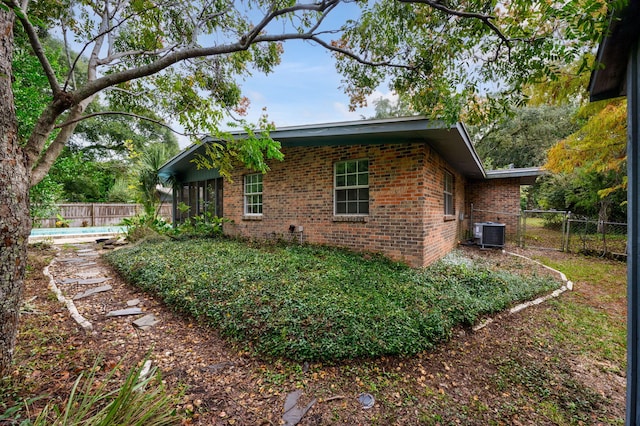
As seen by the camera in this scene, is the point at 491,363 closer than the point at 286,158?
Yes

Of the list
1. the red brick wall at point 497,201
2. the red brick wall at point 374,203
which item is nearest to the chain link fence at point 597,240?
the red brick wall at point 497,201

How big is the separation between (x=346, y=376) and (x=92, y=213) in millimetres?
19783

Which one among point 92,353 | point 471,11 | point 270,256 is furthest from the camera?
point 270,256

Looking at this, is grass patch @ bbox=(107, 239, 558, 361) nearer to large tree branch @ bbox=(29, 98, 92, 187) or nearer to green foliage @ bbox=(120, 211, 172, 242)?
large tree branch @ bbox=(29, 98, 92, 187)

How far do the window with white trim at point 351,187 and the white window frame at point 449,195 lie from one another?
2.96 m

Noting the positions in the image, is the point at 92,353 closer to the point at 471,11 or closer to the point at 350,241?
the point at 350,241

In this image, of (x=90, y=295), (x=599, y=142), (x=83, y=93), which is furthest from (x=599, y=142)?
(x=90, y=295)

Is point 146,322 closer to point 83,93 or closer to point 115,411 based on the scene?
point 115,411

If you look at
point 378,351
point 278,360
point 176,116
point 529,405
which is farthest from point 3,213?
point 529,405

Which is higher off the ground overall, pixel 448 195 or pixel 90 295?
pixel 448 195

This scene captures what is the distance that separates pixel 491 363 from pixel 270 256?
13.4ft

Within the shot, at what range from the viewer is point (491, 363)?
113 inches

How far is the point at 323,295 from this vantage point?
3.61 m

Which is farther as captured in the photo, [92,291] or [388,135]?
[388,135]
